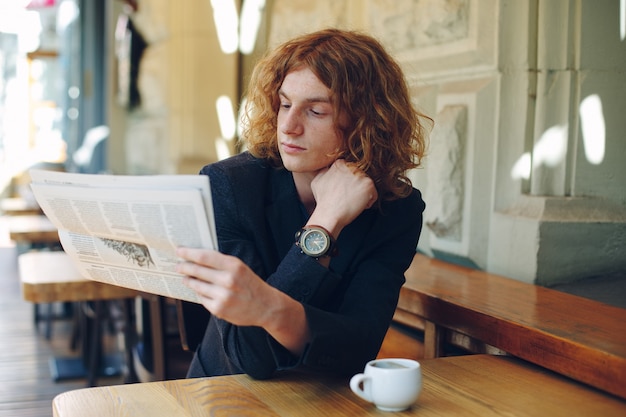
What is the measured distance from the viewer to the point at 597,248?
7.05 feet

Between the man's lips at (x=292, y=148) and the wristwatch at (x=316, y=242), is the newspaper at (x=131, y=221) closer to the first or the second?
the wristwatch at (x=316, y=242)

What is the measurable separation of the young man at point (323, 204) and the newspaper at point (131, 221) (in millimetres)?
214

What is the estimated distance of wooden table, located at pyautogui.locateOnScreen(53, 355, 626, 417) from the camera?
50.4 inches

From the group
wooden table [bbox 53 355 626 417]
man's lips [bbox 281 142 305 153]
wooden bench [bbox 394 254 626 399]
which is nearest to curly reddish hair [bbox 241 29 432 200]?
man's lips [bbox 281 142 305 153]

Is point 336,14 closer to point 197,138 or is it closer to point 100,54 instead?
point 197,138

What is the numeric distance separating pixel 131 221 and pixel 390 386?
51 cm

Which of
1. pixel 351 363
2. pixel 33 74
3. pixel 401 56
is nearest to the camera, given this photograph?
pixel 351 363

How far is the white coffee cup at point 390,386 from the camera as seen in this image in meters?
1.23

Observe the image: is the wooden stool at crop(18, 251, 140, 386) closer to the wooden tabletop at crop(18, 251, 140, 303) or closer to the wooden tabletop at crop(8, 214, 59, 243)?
the wooden tabletop at crop(18, 251, 140, 303)

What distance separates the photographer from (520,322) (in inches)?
63.6

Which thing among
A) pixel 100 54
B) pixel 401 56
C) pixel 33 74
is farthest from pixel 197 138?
pixel 33 74

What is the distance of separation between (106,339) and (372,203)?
12.2 feet

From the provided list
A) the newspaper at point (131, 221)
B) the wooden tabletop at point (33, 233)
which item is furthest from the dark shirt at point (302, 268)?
the wooden tabletop at point (33, 233)

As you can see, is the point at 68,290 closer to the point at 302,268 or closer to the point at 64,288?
the point at 64,288
